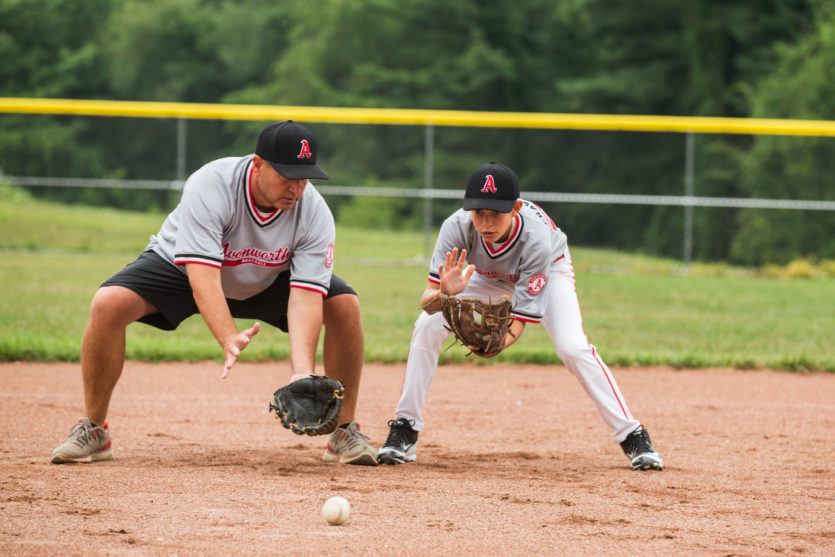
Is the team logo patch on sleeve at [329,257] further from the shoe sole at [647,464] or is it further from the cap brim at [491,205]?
the shoe sole at [647,464]

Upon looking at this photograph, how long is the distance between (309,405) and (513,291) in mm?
1252

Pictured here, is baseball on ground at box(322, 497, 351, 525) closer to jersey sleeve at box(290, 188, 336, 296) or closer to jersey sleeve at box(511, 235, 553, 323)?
jersey sleeve at box(290, 188, 336, 296)

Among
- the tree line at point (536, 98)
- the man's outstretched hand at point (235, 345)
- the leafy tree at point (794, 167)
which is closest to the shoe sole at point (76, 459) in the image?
the man's outstretched hand at point (235, 345)

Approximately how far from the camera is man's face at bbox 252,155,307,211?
13.0 feet

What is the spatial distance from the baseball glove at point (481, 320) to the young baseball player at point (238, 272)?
0.47m

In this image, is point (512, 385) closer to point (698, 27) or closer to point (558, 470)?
point (558, 470)

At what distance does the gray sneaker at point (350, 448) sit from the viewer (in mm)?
4500

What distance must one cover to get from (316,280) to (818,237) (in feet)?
46.5

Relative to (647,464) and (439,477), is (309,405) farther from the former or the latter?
(647,464)

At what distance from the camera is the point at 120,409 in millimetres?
5676

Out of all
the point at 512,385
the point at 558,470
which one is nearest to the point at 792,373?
the point at 512,385

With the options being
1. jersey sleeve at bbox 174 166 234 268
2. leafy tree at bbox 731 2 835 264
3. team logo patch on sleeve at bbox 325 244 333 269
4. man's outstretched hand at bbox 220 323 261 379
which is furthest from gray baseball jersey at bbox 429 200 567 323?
leafy tree at bbox 731 2 835 264

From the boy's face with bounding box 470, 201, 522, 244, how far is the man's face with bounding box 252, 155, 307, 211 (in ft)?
2.56

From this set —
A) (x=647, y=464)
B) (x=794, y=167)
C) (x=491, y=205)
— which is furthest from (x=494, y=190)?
(x=794, y=167)
